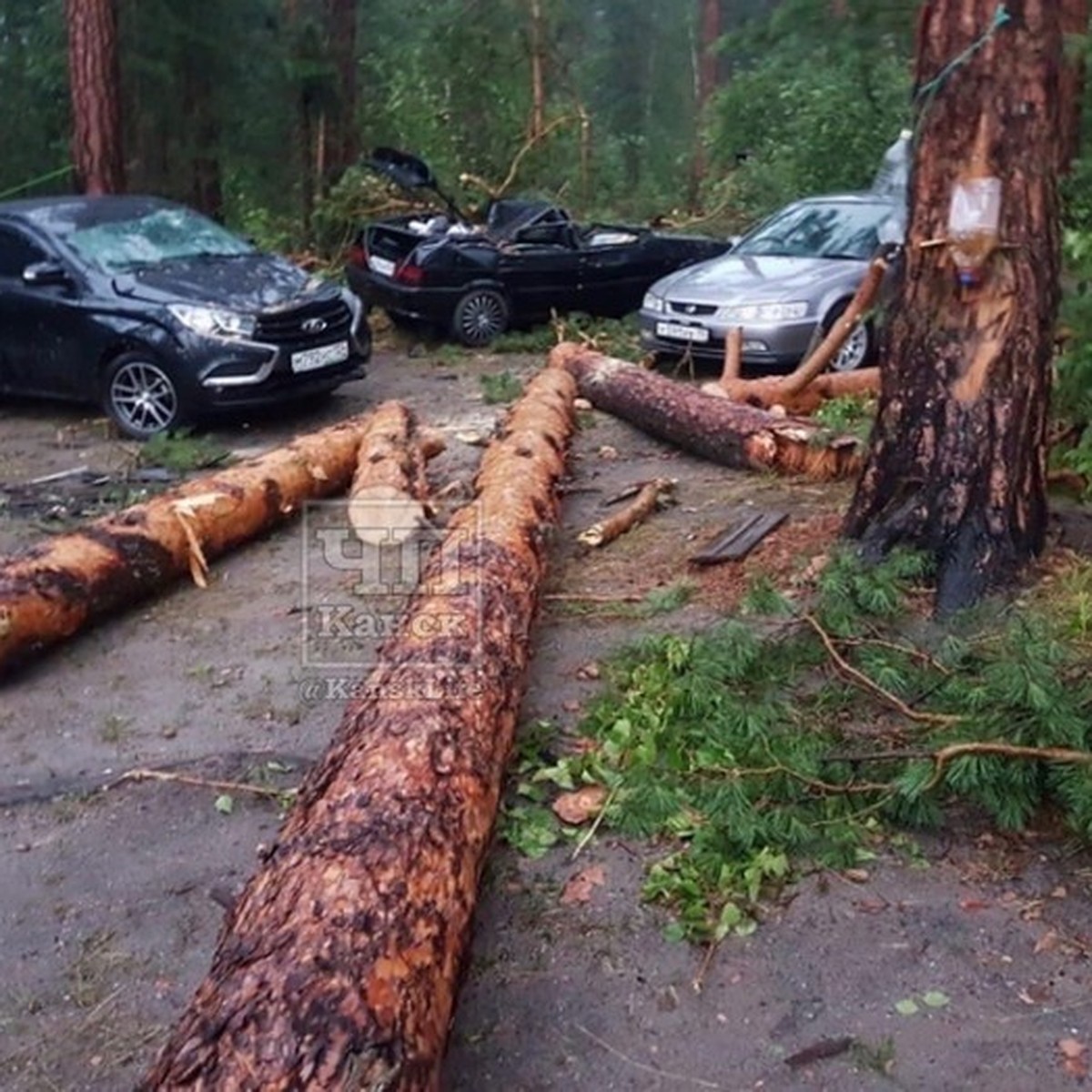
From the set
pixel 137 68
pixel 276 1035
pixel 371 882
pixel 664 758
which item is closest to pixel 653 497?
pixel 664 758

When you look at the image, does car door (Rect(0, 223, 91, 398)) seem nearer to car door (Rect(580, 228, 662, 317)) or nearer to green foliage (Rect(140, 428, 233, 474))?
green foliage (Rect(140, 428, 233, 474))

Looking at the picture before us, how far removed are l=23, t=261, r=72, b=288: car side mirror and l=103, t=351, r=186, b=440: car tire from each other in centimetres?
80

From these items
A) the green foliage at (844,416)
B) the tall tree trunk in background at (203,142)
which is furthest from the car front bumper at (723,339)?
the tall tree trunk in background at (203,142)

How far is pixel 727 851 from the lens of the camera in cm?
385

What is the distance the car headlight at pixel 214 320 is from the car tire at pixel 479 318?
4114 millimetres

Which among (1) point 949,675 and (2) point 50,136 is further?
(2) point 50,136

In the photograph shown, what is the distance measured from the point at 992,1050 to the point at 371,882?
1.61 m

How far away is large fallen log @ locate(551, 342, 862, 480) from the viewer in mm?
7594

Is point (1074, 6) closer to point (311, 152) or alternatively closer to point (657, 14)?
point (311, 152)

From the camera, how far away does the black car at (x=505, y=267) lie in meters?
13.1

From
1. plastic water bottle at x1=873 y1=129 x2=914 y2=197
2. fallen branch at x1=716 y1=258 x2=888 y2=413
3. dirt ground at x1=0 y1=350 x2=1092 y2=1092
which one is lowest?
dirt ground at x1=0 y1=350 x2=1092 y2=1092

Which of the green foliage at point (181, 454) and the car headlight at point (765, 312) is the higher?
the car headlight at point (765, 312)

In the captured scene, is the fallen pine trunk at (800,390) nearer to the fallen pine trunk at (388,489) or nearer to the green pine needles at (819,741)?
the fallen pine trunk at (388,489)

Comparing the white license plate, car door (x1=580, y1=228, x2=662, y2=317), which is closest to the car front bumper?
car door (x1=580, y1=228, x2=662, y2=317)
